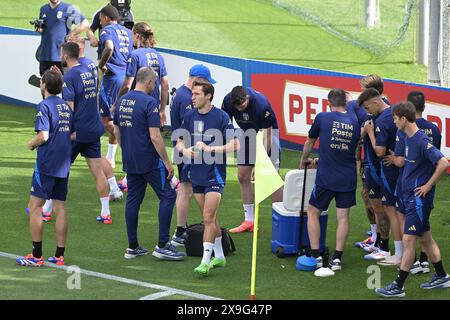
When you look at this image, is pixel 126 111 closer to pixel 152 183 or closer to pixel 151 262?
pixel 152 183

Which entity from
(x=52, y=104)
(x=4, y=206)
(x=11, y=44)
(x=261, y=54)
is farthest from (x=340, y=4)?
(x=52, y=104)

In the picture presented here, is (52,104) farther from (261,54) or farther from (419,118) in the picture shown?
(261,54)

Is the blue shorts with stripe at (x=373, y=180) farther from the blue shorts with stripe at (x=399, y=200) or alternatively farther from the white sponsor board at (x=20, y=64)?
the white sponsor board at (x=20, y=64)

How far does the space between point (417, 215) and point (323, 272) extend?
4.43 ft

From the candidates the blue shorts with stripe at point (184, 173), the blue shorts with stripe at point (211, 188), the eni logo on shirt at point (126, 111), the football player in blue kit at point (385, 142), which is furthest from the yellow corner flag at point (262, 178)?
the blue shorts with stripe at point (184, 173)

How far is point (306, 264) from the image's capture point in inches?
448

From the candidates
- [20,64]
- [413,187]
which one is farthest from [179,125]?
[20,64]

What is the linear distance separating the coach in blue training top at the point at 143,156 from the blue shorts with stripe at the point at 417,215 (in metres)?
2.75

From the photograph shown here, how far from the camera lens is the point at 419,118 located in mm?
10969

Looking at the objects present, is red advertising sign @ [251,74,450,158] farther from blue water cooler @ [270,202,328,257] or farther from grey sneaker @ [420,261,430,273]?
grey sneaker @ [420,261,430,273]

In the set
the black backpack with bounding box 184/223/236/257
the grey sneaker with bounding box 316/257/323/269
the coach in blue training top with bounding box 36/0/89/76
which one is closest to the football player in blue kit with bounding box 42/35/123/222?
the black backpack with bounding box 184/223/236/257

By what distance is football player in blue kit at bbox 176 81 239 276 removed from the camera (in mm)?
11188

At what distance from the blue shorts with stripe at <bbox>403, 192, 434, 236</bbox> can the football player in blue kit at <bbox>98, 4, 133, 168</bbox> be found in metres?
6.07

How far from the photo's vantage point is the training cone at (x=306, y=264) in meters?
11.4
